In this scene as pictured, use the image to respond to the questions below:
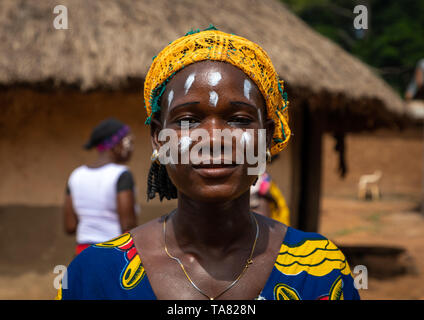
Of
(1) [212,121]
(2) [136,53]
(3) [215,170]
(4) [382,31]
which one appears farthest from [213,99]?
(4) [382,31]

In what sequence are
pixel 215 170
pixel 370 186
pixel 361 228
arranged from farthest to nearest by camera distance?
pixel 370 186 → pixel 361 228 → pixel 215 170

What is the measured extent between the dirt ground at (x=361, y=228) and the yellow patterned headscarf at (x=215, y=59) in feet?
12.9

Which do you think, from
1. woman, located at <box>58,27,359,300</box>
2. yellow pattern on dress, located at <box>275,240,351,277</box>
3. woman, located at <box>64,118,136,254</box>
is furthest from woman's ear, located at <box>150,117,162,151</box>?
woman, located at <box>64,118,136,254</box>

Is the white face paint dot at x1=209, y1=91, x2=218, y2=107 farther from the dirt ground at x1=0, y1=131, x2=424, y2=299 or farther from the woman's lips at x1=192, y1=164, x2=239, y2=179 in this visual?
the dirt ground at x1=0, y1=131, x2=424, y2=299

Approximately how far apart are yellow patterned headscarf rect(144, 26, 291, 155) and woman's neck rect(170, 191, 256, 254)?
0.91 feet

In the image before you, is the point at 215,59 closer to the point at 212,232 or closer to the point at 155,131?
the point at 155,131

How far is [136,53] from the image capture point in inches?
193

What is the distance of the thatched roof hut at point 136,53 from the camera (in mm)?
4734

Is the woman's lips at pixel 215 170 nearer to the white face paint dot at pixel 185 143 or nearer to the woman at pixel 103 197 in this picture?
the white face paint dot at pixel 185 143

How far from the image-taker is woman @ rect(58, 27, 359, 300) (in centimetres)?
115

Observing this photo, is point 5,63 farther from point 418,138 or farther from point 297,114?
point 418,138

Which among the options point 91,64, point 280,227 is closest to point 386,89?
point 91,64

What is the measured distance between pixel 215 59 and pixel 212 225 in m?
0.44
